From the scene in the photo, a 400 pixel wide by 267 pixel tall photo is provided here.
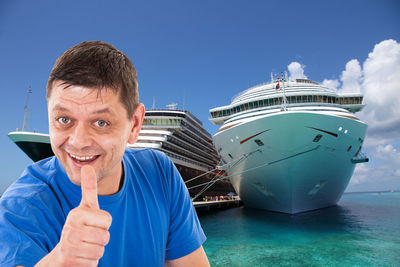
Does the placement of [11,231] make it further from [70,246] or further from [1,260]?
[70,246]

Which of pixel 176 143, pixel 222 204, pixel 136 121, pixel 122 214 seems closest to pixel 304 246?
pixel 122 214

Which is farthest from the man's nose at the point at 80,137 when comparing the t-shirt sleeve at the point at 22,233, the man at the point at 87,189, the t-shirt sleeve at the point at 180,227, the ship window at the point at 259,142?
the ship window at the point at 259,142

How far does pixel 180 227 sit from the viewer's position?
4.67 feet

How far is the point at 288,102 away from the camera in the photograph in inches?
654

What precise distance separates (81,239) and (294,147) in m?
12.8

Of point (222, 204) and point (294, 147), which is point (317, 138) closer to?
point (294, 147)

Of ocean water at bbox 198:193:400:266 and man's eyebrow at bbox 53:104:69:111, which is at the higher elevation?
man's eyebrow at bbox 53:104:69:111

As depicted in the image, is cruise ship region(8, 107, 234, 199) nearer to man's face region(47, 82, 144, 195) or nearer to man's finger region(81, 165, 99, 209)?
man's face region(47, 82, 144, 195)

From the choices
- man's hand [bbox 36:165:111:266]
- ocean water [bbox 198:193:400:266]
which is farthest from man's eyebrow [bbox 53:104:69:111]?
ocean water [bbox 198:193:400:266]

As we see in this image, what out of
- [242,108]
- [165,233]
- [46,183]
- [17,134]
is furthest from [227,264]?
[17,134]

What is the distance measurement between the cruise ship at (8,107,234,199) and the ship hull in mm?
3935

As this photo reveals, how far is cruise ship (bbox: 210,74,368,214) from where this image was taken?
1186 cm

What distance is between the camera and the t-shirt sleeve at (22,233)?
74 centimetres

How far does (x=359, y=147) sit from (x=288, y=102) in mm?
5767
